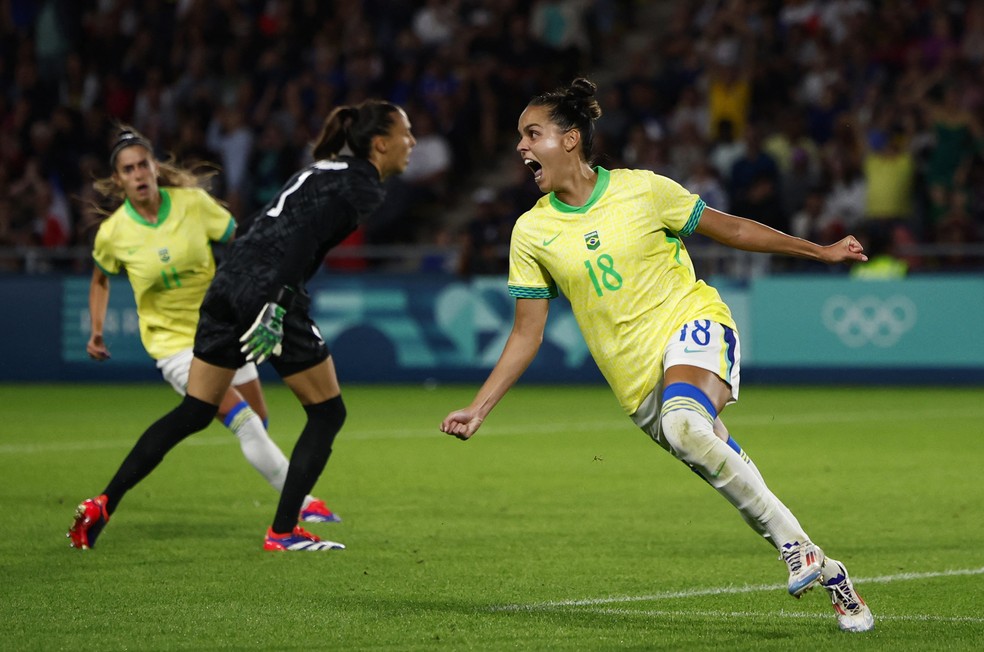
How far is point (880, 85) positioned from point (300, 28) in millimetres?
8900

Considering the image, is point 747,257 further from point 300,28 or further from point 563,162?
point 563,162

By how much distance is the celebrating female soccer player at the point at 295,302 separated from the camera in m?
7.84

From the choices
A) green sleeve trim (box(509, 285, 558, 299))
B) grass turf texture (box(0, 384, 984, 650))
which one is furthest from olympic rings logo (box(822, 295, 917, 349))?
green sleeve trim (box(509, 285, 558, 299))

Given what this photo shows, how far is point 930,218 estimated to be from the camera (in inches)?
762

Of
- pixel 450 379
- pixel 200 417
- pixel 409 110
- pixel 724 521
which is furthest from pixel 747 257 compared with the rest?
pixel 200 417

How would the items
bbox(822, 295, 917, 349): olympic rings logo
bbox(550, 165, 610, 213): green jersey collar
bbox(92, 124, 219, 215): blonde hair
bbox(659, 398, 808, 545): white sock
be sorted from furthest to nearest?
bbox(822, 295, 917, 349): olympic rings logo < bbox(92, 124, 219, 215): blonde hair < bbox(550, 165, 610, 213): green jersey collar < bbox(659, 398, 808, 545): white sock

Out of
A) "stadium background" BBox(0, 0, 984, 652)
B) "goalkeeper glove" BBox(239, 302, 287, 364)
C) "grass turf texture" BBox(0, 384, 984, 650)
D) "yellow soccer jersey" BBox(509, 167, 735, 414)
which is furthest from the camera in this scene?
"goalkeeper glove" BBox(239, 302, 287, 364)

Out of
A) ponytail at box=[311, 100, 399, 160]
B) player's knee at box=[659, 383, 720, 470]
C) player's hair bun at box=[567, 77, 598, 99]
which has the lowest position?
player's knee at box=[659, 383, 720, 470]

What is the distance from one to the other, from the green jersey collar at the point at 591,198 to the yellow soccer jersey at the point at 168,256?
3.42 m

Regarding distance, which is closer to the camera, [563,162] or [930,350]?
[563,162]

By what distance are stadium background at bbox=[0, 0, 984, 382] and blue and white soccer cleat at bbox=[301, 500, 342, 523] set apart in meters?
8.39

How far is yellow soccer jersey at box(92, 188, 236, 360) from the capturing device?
9320 millimetres

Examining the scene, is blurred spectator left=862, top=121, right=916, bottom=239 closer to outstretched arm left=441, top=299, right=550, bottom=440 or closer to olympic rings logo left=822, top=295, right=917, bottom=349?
olympic rings logo left=822, top=295, right=917, bottom=349

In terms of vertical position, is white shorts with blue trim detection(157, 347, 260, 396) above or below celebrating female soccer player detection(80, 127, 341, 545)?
below
